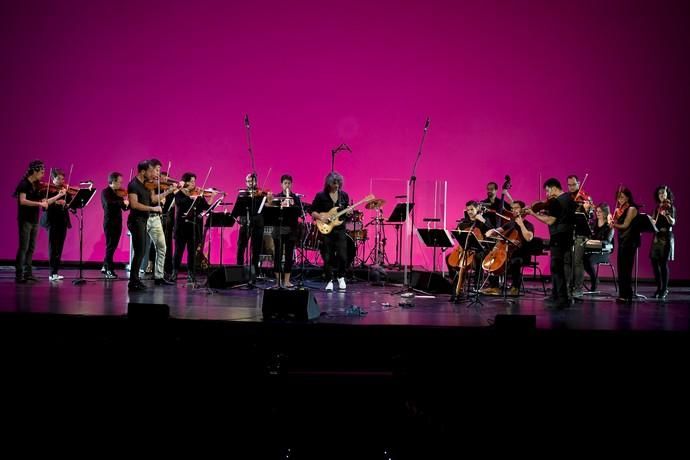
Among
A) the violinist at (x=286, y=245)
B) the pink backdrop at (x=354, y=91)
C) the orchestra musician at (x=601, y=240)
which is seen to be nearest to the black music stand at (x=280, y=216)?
the violinist at (x=286, y=245)

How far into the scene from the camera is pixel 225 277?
28.0 ft

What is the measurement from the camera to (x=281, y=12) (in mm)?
12602

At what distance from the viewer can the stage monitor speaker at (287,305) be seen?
5.21 m

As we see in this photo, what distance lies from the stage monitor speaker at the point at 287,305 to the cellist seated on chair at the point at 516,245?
12.5 ft

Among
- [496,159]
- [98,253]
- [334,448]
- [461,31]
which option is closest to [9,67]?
[98,253]

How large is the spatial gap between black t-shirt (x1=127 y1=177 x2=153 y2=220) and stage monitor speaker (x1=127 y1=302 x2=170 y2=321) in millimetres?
3360

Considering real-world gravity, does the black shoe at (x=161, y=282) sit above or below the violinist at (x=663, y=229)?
below

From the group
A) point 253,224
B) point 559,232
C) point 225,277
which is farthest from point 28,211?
point 559,232

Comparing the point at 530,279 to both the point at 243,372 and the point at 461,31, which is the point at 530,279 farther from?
the point at 243,372

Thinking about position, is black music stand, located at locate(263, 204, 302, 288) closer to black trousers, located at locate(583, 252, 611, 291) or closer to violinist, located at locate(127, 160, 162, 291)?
violinist, located at locate(127, 160, 162, 291)

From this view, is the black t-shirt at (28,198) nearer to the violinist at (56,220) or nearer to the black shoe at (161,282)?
the violinist at (56,220)

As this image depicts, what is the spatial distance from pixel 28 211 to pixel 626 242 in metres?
9.13

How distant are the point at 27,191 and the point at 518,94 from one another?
9715 mm

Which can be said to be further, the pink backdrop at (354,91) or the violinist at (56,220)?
the pink backdrop at (354,91)
